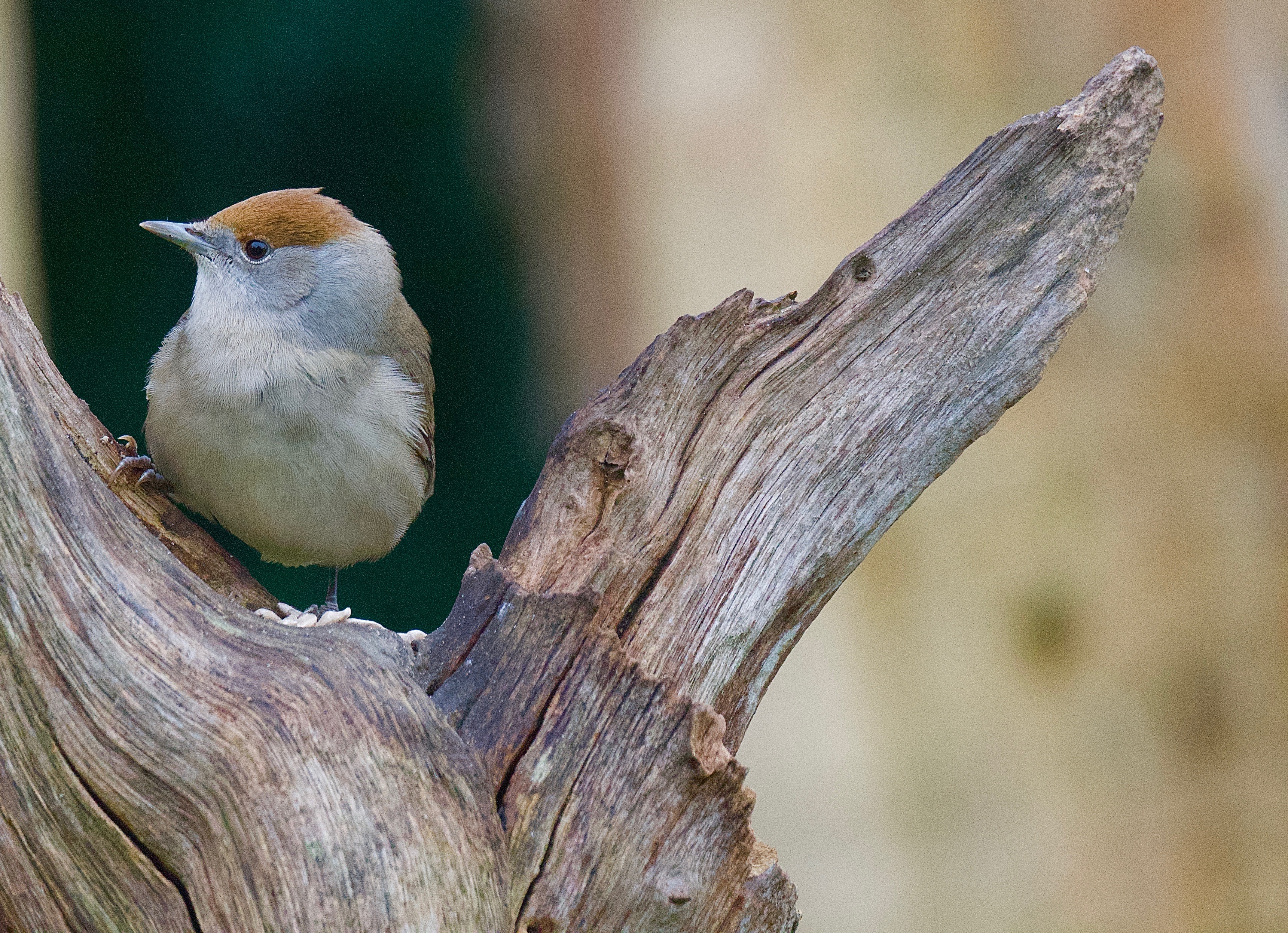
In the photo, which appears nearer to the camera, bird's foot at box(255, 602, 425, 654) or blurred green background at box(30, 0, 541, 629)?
bird's foot at box(255, 602, 425, 654)

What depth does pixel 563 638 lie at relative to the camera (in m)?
2.35


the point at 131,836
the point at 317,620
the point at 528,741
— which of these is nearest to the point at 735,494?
the point at 528,741

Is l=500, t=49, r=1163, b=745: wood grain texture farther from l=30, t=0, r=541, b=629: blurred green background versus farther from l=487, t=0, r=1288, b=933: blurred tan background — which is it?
l=30, t=0, r=541, b=629: blurred green background

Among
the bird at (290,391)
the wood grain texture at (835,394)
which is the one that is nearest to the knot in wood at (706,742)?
the wood grain texture at (835,394)

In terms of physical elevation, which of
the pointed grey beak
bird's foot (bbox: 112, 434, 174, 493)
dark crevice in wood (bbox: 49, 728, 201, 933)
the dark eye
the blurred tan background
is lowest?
dark crevice in wood (bbox: 49, 728, 201, 933)

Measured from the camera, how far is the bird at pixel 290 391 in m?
3.16

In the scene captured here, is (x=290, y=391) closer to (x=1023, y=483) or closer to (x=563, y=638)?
(x=563, y=638)

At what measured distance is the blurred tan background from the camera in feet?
15.7

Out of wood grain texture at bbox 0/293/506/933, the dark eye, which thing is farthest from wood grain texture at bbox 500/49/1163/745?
the dark eye

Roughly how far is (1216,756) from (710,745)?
11.5ft

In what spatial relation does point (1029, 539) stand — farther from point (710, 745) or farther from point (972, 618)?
point (710, 745)

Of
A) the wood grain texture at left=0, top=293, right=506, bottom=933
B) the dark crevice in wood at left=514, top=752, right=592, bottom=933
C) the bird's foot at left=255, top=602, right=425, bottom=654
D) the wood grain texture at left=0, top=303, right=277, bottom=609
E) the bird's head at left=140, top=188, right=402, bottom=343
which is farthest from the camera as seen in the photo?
the bird's head at left=140, top=188, right=402, bottom=343

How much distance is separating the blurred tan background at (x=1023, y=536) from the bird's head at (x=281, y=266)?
6.05 feet

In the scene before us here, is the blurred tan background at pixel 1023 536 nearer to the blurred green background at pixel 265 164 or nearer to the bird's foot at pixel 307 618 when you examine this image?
the blurred green background at pixel 265 164
